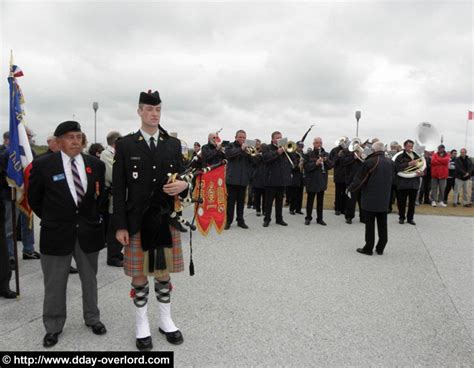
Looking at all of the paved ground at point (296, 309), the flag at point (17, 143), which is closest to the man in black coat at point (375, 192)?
the paved ground at point (296, 309)

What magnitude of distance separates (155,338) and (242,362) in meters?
0.87

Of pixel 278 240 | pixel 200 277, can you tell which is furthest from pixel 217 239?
pixel 200 277

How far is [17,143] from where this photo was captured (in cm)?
417

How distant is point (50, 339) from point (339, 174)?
27.5 ft

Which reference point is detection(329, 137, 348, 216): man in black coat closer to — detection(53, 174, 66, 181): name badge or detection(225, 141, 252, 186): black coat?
detection(225, 141, 252, 186): black coat

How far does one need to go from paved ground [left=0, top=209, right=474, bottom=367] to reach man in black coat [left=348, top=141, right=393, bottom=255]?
0.36 m


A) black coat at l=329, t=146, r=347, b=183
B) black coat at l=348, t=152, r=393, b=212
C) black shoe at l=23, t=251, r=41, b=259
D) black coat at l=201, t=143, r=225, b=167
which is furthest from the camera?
black coat at l=329, t=146, r=347, b=183

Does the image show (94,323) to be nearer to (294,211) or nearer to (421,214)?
(294,211)

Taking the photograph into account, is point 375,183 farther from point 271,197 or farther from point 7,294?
point 7,294

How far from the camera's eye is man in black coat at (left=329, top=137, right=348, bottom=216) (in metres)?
9.95

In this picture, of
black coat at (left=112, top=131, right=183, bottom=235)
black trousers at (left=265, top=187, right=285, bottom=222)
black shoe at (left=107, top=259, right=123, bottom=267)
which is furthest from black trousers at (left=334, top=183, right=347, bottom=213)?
black coat at (left=112, top=131, right=183, bottom=235)

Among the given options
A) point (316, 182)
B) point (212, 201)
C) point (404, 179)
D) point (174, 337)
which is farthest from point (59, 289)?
point (404, 179)

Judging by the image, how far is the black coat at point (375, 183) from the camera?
637 centimetres

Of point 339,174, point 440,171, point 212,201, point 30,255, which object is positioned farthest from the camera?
point 440,171
